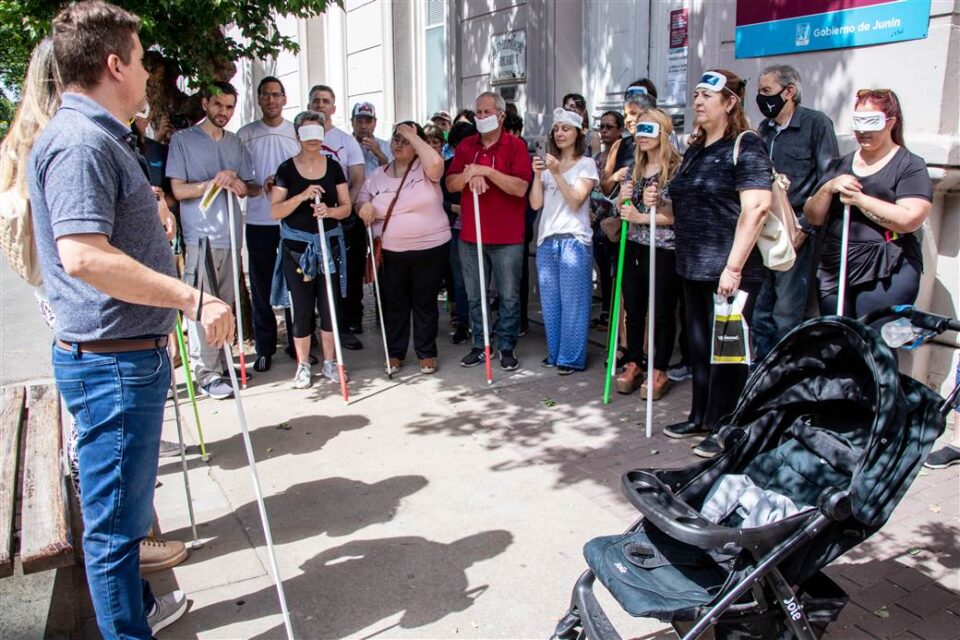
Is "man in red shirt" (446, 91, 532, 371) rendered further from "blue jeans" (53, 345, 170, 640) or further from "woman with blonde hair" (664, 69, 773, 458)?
"blue jeans" (53, 345, 170, 640)

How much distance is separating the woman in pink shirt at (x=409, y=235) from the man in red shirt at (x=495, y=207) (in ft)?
0.69

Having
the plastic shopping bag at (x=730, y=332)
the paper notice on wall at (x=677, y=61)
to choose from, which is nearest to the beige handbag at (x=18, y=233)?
the plastic shopping bag at (x=730, y=332)

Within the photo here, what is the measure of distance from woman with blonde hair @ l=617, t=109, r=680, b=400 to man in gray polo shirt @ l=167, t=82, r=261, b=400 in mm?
2792

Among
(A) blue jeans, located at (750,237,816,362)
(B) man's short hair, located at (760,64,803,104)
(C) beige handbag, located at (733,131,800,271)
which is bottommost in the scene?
(A) blue jeans, located at (750,237,816,362)

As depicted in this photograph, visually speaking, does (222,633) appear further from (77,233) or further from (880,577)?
(880,577)

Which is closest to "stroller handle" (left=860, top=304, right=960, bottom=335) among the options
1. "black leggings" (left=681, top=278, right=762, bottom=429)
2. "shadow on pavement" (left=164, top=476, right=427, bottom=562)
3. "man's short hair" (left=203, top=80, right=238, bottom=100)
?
"black leggings" (left=681, top=278, right=762, bottom=429)

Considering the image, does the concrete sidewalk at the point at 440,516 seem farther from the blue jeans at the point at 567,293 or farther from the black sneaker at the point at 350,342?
the black sneaker at the point at 350,342

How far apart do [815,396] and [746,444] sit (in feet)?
1.02

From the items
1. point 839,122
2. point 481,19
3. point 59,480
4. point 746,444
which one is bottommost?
point 59,480

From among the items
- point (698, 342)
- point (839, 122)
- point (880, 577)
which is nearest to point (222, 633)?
point (880, 577)

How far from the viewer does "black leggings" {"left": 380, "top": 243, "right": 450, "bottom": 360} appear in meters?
6.51

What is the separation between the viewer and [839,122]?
19.4ft

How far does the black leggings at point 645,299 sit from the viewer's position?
561 cm

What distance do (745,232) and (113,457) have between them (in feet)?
10.7
